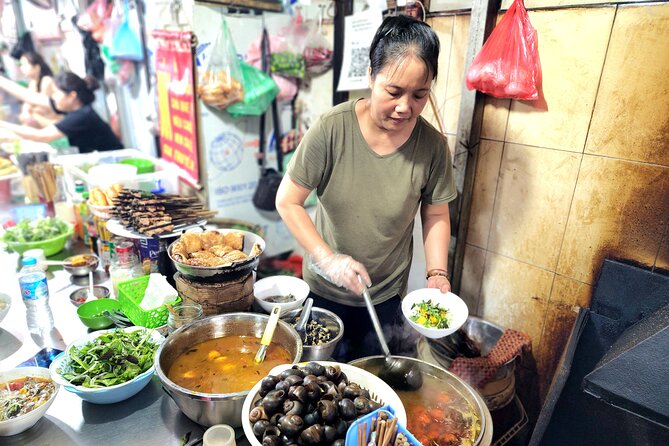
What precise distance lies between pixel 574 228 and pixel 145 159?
342 cm

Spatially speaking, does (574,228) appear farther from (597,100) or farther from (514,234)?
(597,100)

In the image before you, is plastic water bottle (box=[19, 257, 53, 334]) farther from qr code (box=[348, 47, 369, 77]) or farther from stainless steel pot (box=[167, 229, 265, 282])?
qr code (box=[348, 47, 369, 77])

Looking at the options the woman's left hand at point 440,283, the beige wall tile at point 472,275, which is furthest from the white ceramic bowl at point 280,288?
the beige wall tile at point 472,275

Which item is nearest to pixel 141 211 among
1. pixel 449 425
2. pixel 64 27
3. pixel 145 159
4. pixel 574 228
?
pixel 145 159

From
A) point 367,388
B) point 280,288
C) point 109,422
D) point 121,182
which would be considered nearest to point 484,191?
point 280,288

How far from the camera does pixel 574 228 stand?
245cm

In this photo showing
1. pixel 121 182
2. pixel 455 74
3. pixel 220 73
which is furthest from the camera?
pixel 220 73

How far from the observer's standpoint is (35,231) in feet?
9.30

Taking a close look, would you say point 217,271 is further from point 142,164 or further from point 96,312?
point 142,164

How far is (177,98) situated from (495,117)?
9.24ft

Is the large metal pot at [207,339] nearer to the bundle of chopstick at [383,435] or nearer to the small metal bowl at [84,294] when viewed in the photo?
the bundle of chopstick at [383,435]

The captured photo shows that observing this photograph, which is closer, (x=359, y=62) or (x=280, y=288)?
(x=280, y=288)

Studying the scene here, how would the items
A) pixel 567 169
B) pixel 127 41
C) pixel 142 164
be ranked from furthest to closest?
pixel 127 41, pixel 142 164, pixel 567 169

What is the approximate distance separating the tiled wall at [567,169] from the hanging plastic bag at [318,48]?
4.23 ft
